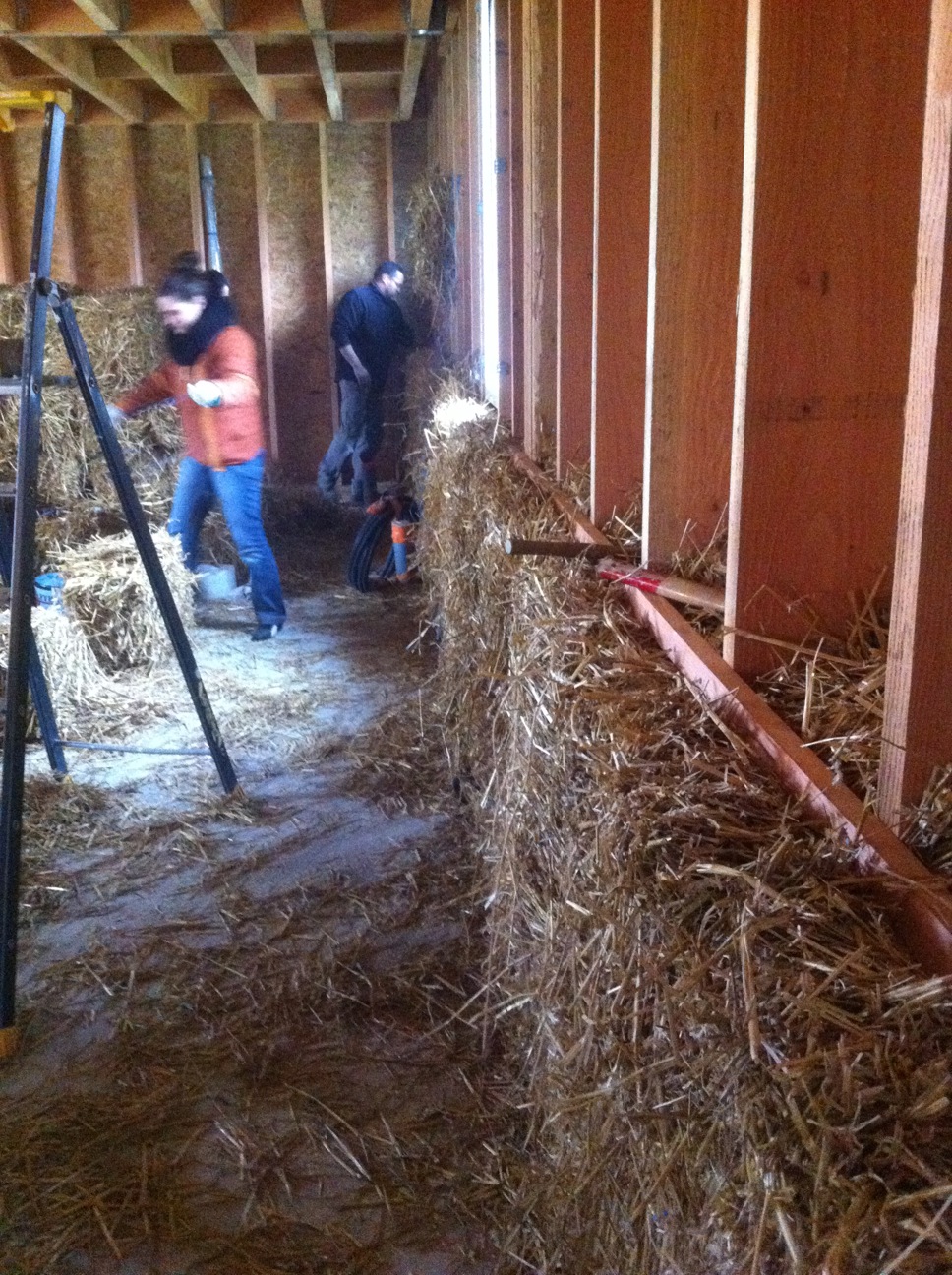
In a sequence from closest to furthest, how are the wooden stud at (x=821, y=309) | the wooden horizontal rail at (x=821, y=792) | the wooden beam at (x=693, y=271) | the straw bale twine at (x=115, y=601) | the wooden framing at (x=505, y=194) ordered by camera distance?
the wooden horizontal rail at (x=821, y=792) → the wooden stud at (x=821, y=309) → the wooden beam at (x=693, y=271) → the wooden framing at (x=505, y=194) → the straw bale twine at (x=115, y=601)

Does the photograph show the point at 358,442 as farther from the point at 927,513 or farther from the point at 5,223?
the point at 927,513

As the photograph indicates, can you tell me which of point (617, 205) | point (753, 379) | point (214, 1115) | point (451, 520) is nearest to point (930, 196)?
point (753, 379)

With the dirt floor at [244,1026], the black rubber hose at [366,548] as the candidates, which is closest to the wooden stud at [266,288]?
the black rubber hose at [366,548]

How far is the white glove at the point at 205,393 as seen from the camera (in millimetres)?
5164

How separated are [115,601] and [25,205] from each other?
5359 mm

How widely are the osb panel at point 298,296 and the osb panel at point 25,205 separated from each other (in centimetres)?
169

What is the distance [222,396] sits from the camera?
5.21 metres

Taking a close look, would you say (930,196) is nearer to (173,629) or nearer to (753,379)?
(753,379)

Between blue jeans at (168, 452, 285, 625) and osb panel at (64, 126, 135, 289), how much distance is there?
373cm

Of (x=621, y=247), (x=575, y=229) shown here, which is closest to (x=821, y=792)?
(x=621, y=247)

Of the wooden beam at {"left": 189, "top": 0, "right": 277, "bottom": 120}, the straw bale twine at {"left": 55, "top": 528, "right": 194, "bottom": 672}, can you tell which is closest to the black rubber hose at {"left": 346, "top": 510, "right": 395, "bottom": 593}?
the straw bale twine at {"left": 55, "top": 528, "right": 194, "bottom": 672}

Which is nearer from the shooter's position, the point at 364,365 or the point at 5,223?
the point at 364,365

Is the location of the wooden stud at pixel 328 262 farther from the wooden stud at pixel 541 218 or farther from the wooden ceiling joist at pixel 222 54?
the wooden stud at pixel 541 218

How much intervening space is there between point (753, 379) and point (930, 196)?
0.55 meters
